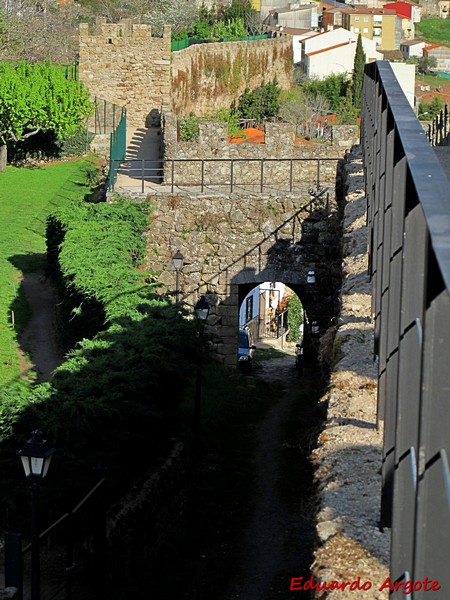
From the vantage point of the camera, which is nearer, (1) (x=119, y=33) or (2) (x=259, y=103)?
(1) (x=119, y=33)

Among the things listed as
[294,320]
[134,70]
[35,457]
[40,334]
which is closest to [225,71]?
[294,320]

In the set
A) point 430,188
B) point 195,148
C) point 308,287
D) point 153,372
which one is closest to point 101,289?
point 153,372

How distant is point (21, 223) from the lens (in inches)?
1017

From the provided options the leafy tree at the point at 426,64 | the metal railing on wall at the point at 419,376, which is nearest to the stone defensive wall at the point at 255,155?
the metal railing on wall at the point at 419,376

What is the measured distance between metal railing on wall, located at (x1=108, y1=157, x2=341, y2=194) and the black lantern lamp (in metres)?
11.3

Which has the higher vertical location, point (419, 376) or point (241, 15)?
point (419, 376)

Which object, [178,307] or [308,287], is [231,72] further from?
[178,307]

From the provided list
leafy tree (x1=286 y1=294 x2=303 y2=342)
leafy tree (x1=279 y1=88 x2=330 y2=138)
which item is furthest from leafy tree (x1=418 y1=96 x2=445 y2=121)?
leafy tree (x1=286 y1=294 x2=303 y2=342)

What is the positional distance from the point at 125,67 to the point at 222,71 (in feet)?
48.0

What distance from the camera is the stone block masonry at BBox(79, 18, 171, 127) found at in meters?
36.4

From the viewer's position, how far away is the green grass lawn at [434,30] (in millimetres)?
123081

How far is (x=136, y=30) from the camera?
37.1m

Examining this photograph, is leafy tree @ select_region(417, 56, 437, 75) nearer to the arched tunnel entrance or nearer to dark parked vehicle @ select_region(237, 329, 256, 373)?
the arched tunnel entrance

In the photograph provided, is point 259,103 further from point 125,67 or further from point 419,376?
A: point 419,376
